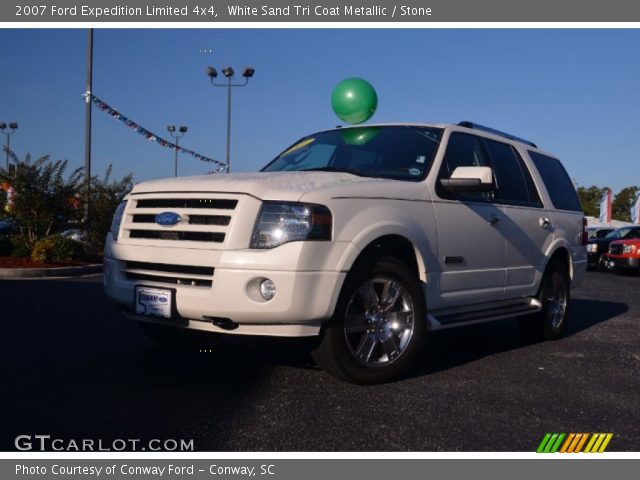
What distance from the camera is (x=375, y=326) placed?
4266 millimetres

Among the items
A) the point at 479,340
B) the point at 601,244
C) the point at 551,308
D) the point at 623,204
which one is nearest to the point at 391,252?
the point at 479,340

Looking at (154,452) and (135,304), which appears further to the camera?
(135,304)

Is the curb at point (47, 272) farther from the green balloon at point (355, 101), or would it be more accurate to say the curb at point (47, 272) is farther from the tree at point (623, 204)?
the tree at point (623, 204)

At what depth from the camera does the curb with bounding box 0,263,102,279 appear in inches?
452

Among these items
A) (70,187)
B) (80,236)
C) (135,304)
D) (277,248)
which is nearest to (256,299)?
(277,248)

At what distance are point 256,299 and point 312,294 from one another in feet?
1.04

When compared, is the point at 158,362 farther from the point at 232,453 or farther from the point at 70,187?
the point at 70,187

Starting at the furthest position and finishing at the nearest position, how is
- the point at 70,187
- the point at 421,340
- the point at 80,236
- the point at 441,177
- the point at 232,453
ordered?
the point at 80,236
the point at 70,187
the point at 441,177
the point at 421,340
the point at 232,453

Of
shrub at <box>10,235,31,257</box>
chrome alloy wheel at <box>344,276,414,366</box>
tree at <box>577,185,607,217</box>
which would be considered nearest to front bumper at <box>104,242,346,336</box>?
chrome alloy wheel at <box>344,276,414,366</box>

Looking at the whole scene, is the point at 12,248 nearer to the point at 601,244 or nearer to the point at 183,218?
the point at 183,218

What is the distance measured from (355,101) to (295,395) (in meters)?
5.48

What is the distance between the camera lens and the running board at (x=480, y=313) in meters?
4.67

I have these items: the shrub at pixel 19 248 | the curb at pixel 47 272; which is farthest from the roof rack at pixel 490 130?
the shrub at pixel 19 248

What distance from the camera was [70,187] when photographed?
45.1ft
